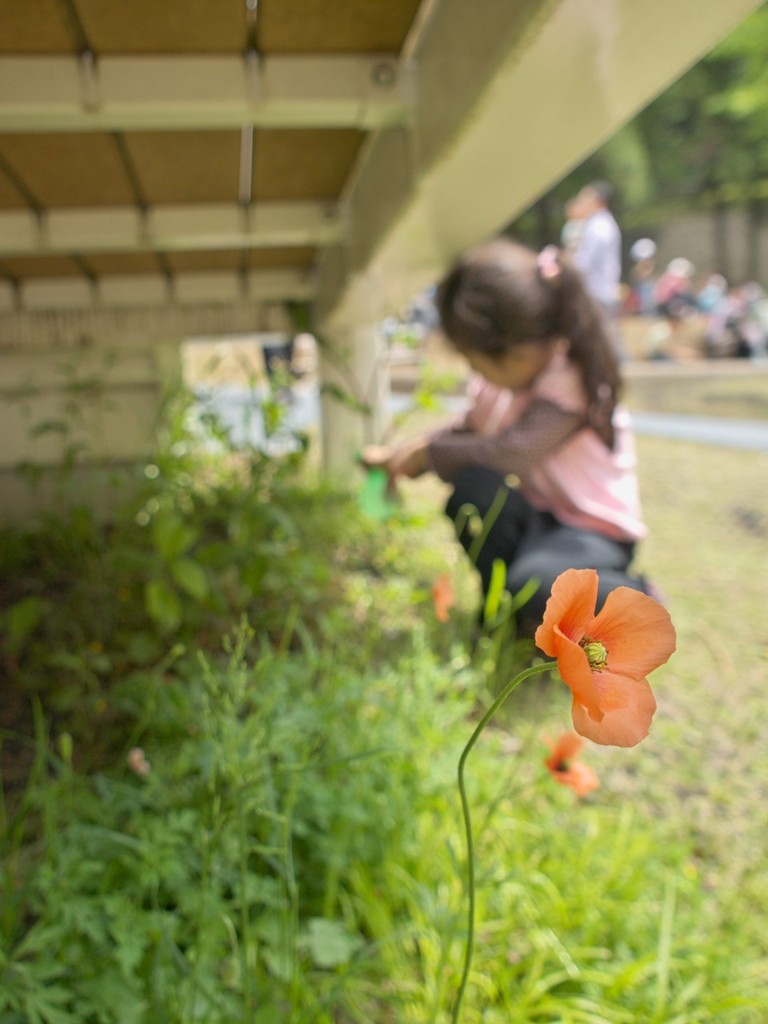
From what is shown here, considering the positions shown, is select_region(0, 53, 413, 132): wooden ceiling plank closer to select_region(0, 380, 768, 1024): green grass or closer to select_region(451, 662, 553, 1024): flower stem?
select_region(0, 380, 768, 1024): green grass

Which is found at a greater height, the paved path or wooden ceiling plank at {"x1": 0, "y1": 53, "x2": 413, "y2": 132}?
wooden ceiling plank at {"x1": 0, "y1": 53, "x2": 413, "y2": 132}

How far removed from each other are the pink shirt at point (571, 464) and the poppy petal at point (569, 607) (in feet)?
5.70

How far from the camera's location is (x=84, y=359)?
3266 millimetres

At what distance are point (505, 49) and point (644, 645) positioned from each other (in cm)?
81

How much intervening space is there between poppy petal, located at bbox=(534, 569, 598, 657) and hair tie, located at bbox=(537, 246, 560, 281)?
1842 millimetres

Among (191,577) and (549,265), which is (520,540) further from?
(191,577)

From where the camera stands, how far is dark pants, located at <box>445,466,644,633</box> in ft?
6.46

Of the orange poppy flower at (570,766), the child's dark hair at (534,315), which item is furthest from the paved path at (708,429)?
the orange poppy flower at (570,766)

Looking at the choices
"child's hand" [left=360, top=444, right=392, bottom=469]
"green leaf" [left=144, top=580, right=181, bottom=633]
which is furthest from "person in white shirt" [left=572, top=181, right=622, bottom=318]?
"green leaf" [left=144, top=580, right=181, bottom=633]

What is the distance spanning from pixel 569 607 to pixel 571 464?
184cm

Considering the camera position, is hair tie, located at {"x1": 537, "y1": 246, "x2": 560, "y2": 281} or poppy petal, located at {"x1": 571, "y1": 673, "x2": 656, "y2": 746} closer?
poppy petal, located at {"x1": 571, "y1": 673, "x2": 656, "y2": 746}

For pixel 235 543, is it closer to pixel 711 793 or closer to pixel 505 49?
pixel 711 793

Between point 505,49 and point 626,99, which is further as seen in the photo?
point 626,99

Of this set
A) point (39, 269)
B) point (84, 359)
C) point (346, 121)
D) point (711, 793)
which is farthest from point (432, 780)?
point (84, 359)
